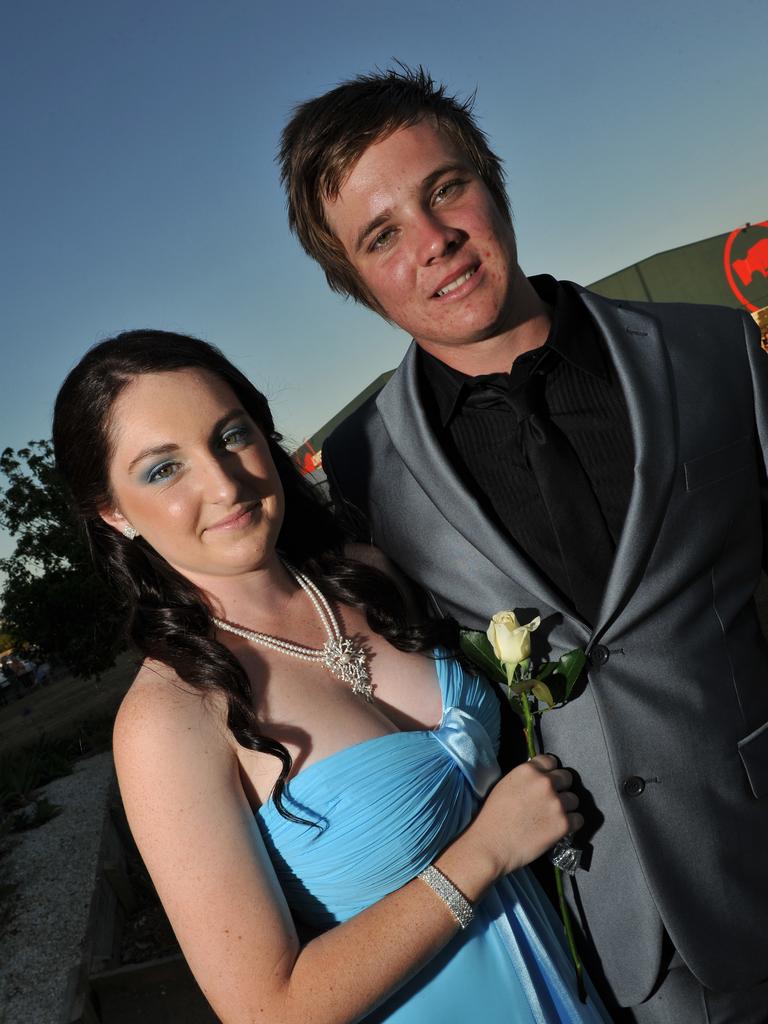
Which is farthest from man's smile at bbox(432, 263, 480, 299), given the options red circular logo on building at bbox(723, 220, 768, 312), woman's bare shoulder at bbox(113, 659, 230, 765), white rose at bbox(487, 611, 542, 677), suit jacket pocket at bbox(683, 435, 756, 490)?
red circular logo on building at bbox(723, 220, 768, 312)

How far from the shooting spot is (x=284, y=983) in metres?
1.59

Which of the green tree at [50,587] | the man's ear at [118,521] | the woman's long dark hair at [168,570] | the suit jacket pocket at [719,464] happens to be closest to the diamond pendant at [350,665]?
the woman's long dark hair at [168,570]

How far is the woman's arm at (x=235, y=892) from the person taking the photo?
1.58 meters

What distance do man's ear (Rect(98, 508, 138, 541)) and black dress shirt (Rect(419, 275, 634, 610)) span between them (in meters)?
0.91

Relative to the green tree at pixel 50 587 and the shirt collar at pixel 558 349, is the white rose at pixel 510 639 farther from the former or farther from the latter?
the green tree at pixel 50 587

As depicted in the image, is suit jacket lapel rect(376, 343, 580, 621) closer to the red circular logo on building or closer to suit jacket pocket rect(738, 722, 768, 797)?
suit jacket pocket rect(738, 722, 768, 797)

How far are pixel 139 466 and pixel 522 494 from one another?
104 centimetres

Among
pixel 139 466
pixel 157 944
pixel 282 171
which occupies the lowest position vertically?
pixel 157 944

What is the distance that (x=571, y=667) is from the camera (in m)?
1.96

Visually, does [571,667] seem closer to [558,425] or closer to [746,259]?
[558,425]

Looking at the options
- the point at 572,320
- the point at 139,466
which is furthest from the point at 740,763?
the point at 139,466

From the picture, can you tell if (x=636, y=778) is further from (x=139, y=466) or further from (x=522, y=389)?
(x=139, y=466)

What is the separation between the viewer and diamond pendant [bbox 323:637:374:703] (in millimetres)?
2084

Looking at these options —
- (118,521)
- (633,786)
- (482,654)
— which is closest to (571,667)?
(482,654)
